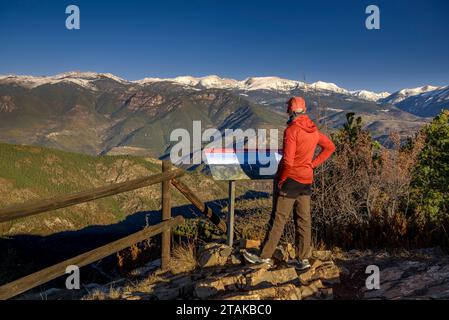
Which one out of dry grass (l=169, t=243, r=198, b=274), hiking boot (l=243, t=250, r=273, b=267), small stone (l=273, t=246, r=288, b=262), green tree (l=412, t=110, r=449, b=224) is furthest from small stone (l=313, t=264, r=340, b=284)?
green tree (l=412, t=110, r=449, b=224)

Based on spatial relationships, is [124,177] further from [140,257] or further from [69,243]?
[140,257]

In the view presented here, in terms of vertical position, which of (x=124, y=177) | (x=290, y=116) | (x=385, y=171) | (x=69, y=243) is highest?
(x=290, y=116)

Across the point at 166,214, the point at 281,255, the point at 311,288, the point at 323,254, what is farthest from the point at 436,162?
the point at 311,288

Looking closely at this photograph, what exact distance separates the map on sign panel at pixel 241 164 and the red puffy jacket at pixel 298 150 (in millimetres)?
517

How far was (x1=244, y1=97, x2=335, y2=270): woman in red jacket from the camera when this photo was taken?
Result: 5391 mm

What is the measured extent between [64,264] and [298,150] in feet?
10.7

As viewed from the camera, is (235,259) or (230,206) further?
(230,206)

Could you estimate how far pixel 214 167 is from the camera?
5.91 m

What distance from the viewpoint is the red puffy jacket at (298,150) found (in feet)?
17.5

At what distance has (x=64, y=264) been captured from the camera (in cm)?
484

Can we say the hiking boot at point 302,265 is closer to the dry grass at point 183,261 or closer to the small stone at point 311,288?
the small stone at point 311,288

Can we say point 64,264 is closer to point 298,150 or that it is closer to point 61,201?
point 61,201
